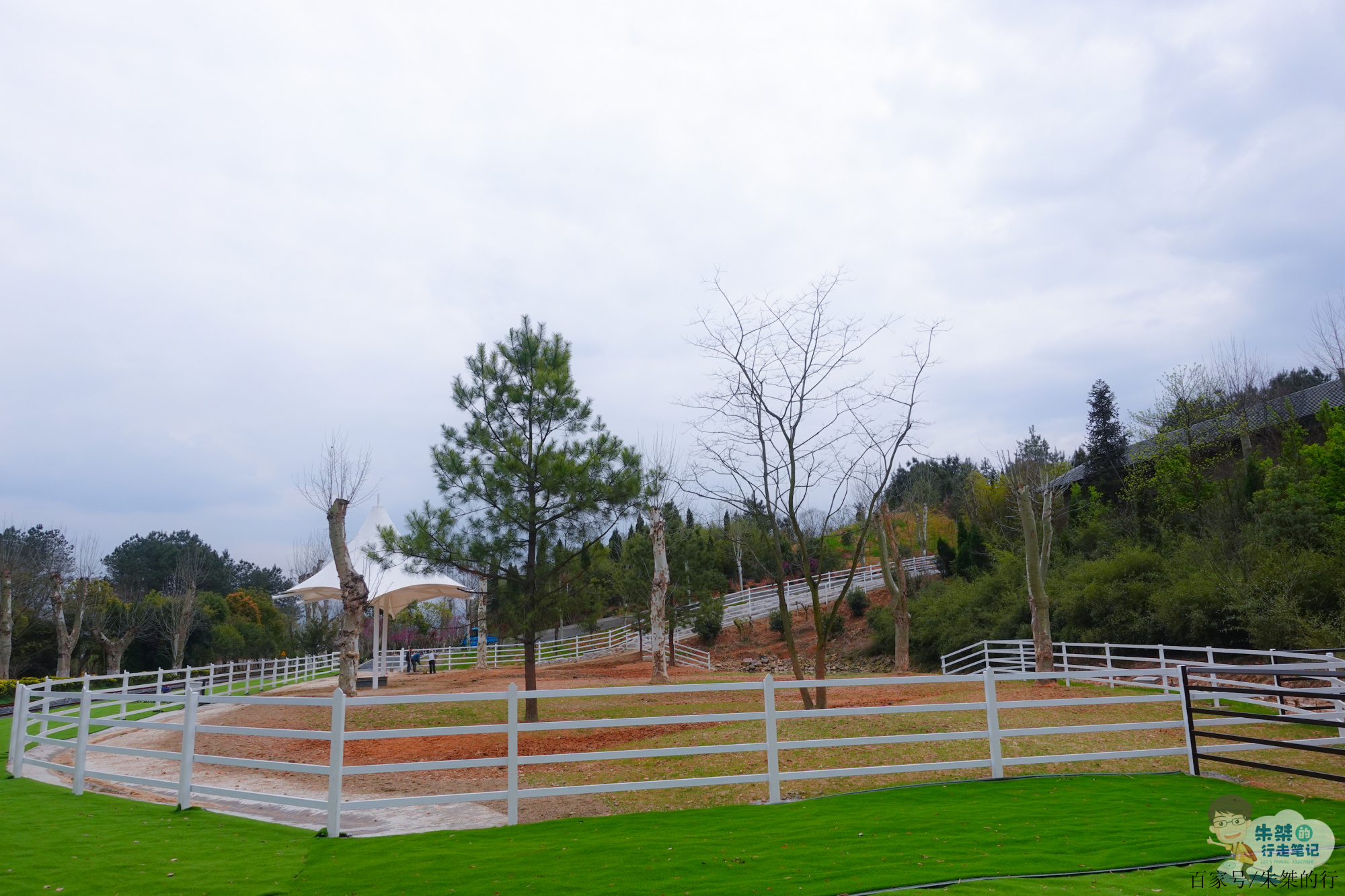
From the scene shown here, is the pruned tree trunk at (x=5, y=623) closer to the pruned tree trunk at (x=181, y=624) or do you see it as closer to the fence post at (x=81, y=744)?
the pruned tree trunk at (x=181, y=624)

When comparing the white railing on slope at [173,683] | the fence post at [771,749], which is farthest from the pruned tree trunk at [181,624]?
the fence post at [771,749]

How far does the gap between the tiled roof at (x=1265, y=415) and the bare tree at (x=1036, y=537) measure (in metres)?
2.04

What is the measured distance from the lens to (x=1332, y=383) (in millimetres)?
29281

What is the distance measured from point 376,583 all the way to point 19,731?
48.9 feet

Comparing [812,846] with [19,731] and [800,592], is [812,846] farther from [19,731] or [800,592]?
[800,592]

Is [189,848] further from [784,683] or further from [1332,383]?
[1332,383]

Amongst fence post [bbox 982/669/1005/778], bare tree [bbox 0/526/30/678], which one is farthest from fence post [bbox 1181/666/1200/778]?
bare tree [bbox 0/526/30/678]

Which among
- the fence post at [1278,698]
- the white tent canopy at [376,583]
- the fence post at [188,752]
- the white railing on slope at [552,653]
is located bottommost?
the white railing on slope at [552,653]

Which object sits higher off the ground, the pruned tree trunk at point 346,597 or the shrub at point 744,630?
the pruned tree trunk at point 346,597

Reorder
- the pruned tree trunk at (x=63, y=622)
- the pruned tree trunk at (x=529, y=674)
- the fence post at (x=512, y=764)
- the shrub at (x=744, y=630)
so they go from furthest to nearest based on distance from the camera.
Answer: the shrub at (x=744, y=630)
the pruned tree trunk at (x=63, y=622)
the pruned tree trunk at (x=529, y=674)
the fence post at (x=512, y=764)

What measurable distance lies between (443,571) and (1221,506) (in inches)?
875

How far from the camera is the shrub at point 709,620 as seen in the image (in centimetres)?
3253

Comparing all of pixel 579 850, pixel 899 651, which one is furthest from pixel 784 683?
pixel 899 651

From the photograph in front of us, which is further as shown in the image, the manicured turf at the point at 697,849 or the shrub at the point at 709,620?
the shrub at the point at 709,620
